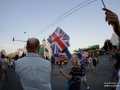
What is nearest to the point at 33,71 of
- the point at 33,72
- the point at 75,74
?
the point at 33,72

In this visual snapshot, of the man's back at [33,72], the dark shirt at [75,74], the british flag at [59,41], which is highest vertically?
the british flag at [59,41]

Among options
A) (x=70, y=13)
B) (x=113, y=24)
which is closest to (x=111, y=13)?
(x=113, y=24)

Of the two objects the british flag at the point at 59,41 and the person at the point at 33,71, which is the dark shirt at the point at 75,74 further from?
the person at the point at 33,71

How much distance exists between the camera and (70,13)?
9.69 m

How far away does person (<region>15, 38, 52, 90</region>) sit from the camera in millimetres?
1877

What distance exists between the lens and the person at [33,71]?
1877mm

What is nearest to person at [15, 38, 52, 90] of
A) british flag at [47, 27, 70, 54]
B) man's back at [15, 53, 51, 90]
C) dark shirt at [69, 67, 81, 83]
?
man's back at [15, 53, 51, 90]

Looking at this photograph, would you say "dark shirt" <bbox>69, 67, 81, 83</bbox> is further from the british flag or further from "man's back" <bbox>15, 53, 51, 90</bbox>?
"man's back" <bbox>15, 53, 51, 90</bbox>

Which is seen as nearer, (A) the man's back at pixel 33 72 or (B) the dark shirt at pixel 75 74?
(A) the man's back at pixel 33 72

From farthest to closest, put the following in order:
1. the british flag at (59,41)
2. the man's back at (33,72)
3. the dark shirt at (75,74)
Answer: the british flag at (59,41), the dark shirt at (75,74), the man's back at (33,72)

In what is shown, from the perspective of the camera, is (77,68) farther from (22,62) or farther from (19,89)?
(19,89)

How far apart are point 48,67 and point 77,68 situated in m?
2.05

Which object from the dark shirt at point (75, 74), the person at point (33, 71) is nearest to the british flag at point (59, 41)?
the dark shirt at point (75, 74)

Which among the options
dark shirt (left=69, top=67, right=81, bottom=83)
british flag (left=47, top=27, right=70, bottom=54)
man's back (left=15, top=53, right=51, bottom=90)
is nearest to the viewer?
man's back (left=15, top=53, right=51, bottom=90)
